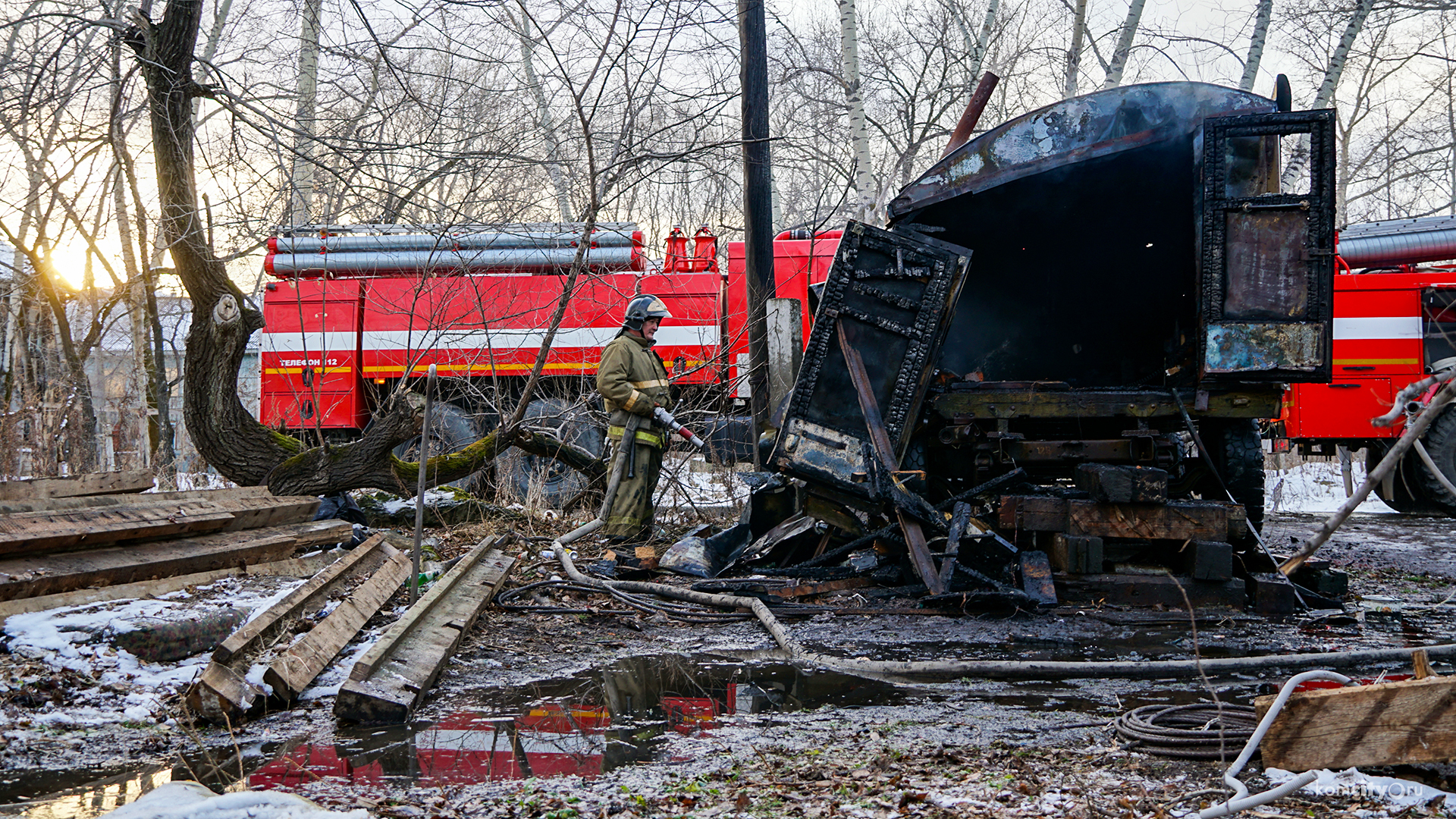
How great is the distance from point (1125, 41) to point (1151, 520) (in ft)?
38.0

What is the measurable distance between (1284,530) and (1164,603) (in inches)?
185

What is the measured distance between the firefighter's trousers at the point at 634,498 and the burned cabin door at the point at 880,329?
1.85m

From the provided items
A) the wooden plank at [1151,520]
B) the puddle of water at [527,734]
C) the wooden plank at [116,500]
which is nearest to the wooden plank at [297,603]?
the puddle of water at [527,734]

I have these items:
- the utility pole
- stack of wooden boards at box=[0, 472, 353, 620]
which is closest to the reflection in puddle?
stack of wooden boards at box=[0, 472, 353, 620]

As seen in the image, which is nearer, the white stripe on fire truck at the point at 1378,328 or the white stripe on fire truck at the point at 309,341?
the white stripe on fire truck at the point at 1378,328

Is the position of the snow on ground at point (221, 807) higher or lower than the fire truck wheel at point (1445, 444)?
lower

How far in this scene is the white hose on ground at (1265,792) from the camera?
7.77ft

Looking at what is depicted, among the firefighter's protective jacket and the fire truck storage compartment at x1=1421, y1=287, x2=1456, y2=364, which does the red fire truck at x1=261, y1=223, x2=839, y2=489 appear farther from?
the fire truck storage compartment at x1=1421, y1=287, x2=1456, y2=364

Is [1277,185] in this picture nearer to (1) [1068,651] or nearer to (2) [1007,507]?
(2) [1007,507]

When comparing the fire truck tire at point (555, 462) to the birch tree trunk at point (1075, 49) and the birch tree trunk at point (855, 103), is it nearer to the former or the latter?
the birch tree trunk at point (855, 103)

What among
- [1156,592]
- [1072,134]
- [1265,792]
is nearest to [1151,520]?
[1156,592]

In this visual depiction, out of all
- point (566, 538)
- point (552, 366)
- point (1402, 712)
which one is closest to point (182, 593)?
point (566, 538)

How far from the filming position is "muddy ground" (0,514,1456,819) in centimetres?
285

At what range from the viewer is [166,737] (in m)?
3.51
